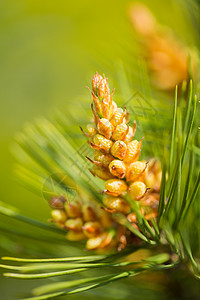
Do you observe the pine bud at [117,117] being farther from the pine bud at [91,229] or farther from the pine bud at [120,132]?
the pine bud at [91,229]

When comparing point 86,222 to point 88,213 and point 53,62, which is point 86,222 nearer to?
point 88,213

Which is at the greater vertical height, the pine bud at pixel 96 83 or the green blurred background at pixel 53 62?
the green blurred background at pixel 53 62

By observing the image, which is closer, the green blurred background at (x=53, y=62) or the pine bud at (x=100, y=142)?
the pine bud at (x=100, y=142)

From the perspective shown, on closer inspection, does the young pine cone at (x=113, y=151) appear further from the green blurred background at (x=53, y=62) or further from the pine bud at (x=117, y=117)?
the green blurred background at (x=53, y=62)

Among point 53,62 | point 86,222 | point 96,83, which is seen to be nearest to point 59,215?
point 86,222

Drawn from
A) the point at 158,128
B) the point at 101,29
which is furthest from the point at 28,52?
the point at 158,128

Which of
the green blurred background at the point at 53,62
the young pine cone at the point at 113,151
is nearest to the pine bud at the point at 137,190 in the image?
the young pine cone at the point at 113,151

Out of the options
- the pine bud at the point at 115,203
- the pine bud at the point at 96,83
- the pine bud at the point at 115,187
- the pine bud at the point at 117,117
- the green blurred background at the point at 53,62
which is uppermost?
the green blurred background at the point at 53,62

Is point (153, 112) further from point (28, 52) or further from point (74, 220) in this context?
point (28, 52)

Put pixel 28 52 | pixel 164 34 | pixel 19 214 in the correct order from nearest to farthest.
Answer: pixel 19 214
pixel 164 34
pixel 28 52

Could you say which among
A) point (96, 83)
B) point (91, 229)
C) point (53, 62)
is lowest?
point (91, 229)

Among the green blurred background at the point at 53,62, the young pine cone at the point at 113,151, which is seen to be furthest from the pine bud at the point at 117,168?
the green blurred background at the point at 53,62
